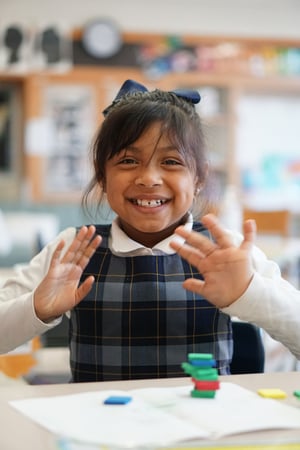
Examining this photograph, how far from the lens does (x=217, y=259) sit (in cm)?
127

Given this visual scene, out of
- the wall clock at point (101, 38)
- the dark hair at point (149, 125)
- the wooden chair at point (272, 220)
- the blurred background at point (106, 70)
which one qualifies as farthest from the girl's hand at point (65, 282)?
the wall clock at point (101, 38)

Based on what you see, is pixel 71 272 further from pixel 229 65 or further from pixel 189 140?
pixel 229 65

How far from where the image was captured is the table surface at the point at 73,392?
35.8 inches

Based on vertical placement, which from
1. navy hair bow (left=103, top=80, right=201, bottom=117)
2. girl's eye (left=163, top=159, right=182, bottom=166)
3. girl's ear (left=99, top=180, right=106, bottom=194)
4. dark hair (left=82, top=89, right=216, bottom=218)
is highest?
navy hair bow (left=103, top=80, right=201, bottom=117)

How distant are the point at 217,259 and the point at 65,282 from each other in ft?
0.85

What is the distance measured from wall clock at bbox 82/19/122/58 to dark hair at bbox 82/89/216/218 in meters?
5.94

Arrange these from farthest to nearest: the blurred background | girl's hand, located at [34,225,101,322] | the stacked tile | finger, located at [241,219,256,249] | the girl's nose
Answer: the blurred background < the girl's nose < girl's hand, located at [34,225,101,322] < finger, located at [241,219,256,249] < the stacked tile

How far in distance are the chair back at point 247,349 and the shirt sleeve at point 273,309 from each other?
A: 12cm

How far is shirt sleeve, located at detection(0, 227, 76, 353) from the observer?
144cm

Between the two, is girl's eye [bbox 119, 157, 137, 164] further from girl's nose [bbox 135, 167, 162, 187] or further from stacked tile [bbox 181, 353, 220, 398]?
stacked tile [bbox 181, 353, 220, 398]

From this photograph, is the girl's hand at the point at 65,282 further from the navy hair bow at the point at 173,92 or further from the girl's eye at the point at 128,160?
the navy hair bow at the point at 173,92

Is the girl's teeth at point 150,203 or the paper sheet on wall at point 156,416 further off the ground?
the girl's teeth at point 150,203

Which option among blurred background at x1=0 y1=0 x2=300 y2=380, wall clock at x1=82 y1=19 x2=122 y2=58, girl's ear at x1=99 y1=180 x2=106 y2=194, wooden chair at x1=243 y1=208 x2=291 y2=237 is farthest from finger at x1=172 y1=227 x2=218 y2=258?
wall clock at x1=82 y1=19 x2=122 y2=58

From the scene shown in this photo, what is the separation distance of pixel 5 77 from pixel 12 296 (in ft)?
20.3
